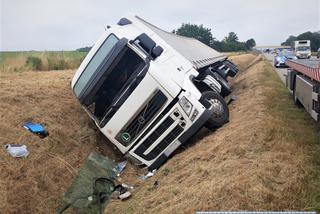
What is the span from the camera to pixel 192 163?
24.2 ft

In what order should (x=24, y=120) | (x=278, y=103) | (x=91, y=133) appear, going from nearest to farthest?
(x=24, y=120)
(x=91, y=133)
(x=278, y=103)

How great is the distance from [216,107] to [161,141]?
67.0 inches

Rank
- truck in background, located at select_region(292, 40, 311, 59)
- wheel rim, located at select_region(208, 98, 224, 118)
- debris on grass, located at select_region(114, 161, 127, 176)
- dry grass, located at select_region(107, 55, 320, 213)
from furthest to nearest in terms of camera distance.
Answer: truck in background, located at select_region(292, 40, 311, 59) → wheel rim, located at select_region(208, 98, 224, 118) → debris on grass, located at select_region(114, 161, 127, 176) → dry grass, located at select_region(107, 55, 320, 213)

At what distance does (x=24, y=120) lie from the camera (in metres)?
9.52

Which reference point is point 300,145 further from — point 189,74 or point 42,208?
point 42,208

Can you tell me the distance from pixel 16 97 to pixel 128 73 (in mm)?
3679

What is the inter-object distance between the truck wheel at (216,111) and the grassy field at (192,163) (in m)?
0.20

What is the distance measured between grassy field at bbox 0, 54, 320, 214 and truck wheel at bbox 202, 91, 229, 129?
0.20 meters

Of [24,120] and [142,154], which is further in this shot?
[24,120]

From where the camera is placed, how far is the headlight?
8203 mm

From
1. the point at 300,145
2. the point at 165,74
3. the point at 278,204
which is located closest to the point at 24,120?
the point at 165,74

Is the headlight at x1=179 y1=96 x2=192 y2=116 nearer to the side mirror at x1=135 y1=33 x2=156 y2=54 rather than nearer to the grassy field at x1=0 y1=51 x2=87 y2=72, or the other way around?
the side mirror at x1=135 y1=33 x2=156 y2=54

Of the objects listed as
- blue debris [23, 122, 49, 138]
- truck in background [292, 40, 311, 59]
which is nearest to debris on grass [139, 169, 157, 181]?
blue debris [23, 122, 49, 138]

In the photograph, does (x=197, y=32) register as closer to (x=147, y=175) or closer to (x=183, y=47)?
(x=183, y=47)
